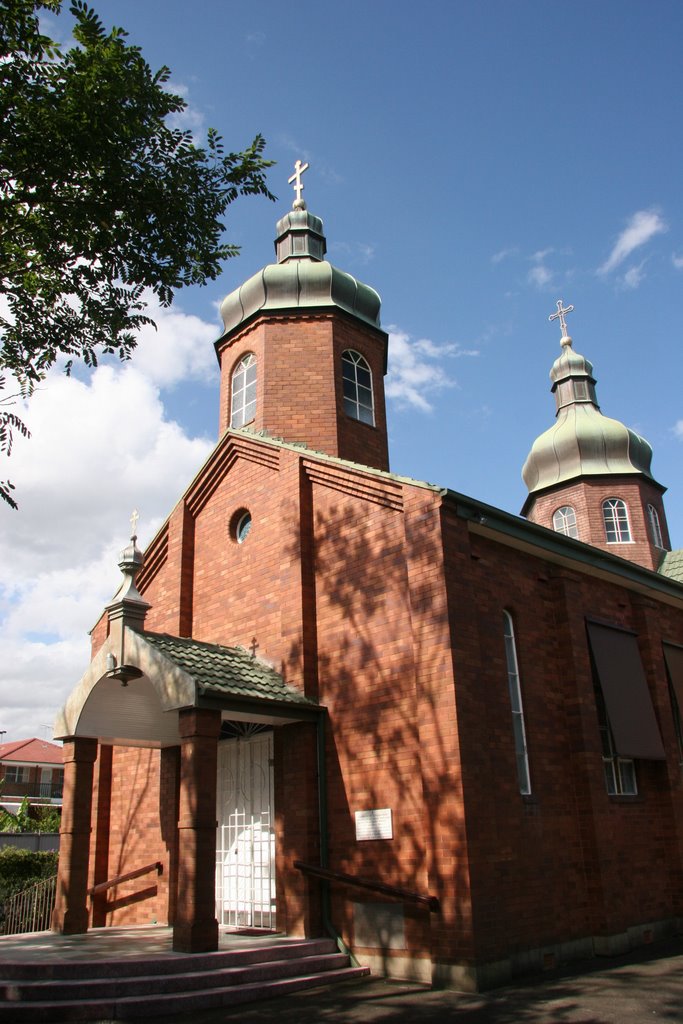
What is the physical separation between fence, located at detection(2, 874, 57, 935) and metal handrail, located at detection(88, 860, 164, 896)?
1876mm

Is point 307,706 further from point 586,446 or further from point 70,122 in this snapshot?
point 586,446

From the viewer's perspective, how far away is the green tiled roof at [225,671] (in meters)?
10.5

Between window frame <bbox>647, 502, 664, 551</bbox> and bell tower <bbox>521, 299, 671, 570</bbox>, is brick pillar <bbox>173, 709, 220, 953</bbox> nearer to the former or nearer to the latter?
bell tower <bbox>521, 299, 671, 570</bbox>

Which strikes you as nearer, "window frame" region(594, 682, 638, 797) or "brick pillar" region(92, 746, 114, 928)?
"window frame" region(594, 682, 638, 797)

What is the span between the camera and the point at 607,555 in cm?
1343

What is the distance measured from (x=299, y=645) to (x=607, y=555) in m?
5.27

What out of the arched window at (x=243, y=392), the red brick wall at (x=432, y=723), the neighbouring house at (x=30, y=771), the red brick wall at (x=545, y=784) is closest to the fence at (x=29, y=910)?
the red brick wall at (x=432, y=723)

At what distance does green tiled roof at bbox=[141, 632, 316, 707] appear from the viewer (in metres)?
10.5

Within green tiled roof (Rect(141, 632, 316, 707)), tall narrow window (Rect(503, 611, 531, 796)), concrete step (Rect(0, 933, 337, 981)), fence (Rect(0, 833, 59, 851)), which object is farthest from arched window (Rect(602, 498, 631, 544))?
concrete step (Rect(0, 933, 337, 981))

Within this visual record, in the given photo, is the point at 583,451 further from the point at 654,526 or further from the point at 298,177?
the point at 298,177

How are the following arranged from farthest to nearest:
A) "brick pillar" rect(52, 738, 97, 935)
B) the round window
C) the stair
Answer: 1. the round window
2. "brick pillar" rect(52, 738, 97, 935)
3. the stair

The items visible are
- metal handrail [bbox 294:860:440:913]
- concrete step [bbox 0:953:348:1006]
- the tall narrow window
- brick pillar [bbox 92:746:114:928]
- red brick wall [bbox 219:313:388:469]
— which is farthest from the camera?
red brick wall [bbox 219:313:388:469]

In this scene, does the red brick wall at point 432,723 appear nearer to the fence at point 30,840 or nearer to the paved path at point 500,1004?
the paved path at point 500,1004

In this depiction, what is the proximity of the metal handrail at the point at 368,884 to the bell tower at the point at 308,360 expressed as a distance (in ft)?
23.6
